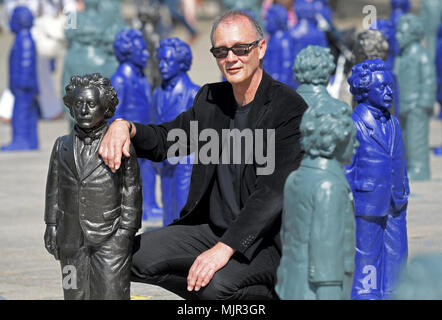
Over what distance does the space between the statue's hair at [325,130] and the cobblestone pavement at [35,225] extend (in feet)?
7.51

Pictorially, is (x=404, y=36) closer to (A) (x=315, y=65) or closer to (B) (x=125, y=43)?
(B) (x=125, y=43)

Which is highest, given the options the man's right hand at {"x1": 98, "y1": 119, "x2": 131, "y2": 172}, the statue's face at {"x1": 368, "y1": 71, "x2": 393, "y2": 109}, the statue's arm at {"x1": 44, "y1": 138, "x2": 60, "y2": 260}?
the statue's face at {"x1": 368, "y1": 71, "x2": 393, "y2": 109}

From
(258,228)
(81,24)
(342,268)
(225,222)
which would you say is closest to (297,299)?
(342,268)

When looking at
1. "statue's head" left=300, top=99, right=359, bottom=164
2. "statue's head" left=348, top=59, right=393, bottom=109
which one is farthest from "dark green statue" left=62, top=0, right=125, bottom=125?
"statue's head" left=300, top=99, right=359, bottom=164

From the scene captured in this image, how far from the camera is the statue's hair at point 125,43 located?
9203mm

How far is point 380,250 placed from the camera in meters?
6.29

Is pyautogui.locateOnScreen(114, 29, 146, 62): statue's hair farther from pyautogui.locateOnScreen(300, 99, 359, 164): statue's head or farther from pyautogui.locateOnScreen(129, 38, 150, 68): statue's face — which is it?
pyautogui.locateOnScreen(300, 99, 359, 164): statue's head

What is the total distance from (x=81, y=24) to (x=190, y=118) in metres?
6.21

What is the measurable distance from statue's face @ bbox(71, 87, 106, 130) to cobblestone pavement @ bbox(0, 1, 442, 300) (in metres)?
1.68

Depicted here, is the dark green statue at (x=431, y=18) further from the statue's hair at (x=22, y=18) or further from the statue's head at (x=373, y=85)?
the statue's head at (x=373, y=85)

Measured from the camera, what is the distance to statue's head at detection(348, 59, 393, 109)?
6258 mm
